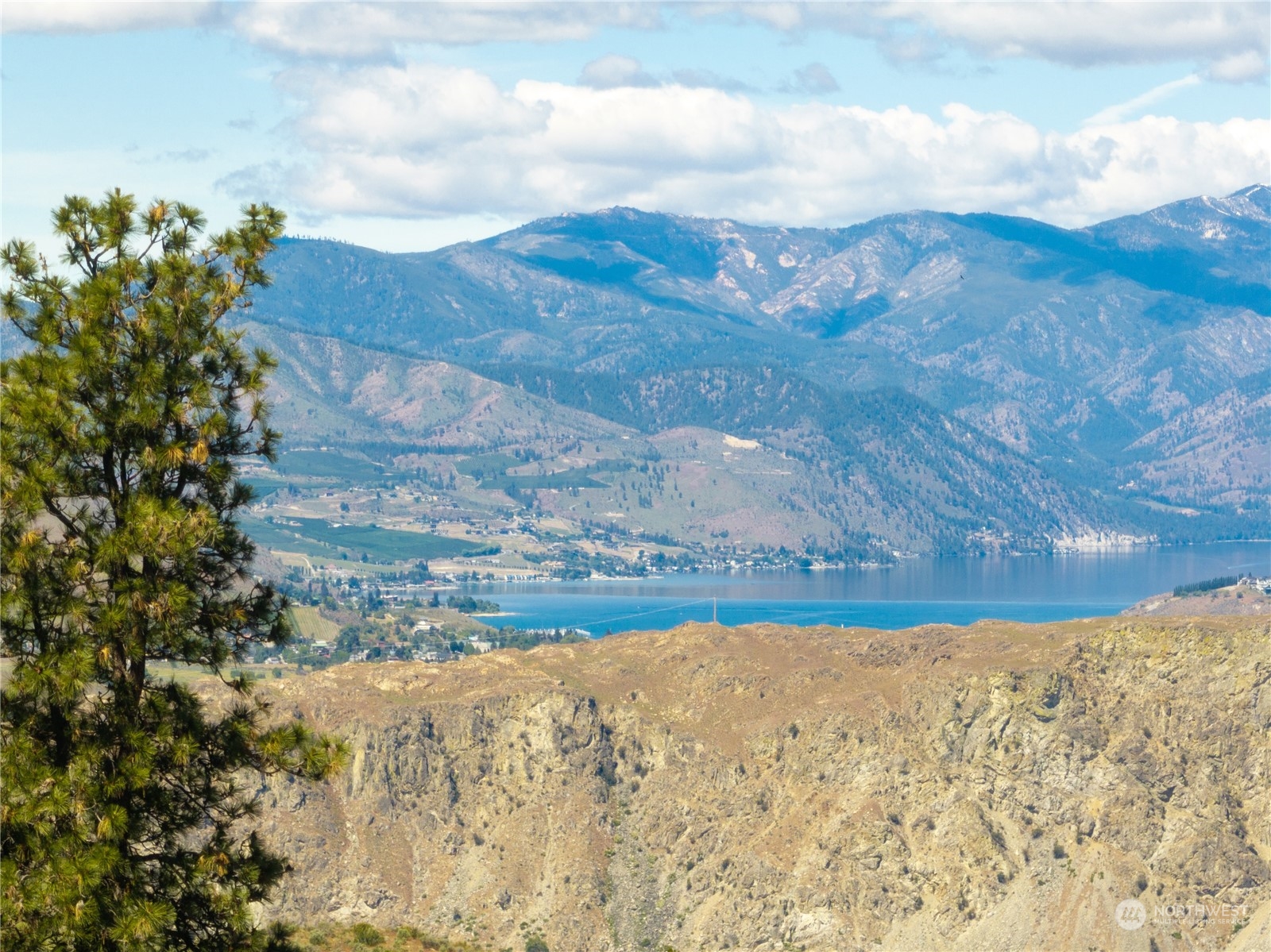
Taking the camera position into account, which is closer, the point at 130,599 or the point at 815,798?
the point at 130,599

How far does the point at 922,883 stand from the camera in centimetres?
8256

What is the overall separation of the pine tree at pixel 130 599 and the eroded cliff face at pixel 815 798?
2472 inches

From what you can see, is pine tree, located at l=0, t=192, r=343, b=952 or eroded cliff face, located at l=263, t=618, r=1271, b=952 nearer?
pine tree, located at l=0, t=192, r=343, b=952

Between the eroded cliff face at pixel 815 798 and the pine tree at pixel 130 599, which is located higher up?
the pine tree at pixel 130 599

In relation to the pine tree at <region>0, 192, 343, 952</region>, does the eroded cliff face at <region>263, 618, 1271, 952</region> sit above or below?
below

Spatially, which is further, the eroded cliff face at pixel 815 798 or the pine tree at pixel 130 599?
the eroded cliff face at pixel 815 798

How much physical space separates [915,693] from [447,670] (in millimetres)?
24501

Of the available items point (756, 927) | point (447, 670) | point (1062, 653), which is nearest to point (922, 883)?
point (756, 927)

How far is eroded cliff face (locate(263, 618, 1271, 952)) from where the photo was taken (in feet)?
270

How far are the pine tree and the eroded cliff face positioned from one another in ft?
206

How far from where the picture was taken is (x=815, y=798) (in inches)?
3472

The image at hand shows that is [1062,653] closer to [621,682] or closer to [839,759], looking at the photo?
[839,759]

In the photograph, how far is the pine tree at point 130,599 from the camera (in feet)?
64.6

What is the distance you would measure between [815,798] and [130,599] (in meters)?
70.4
